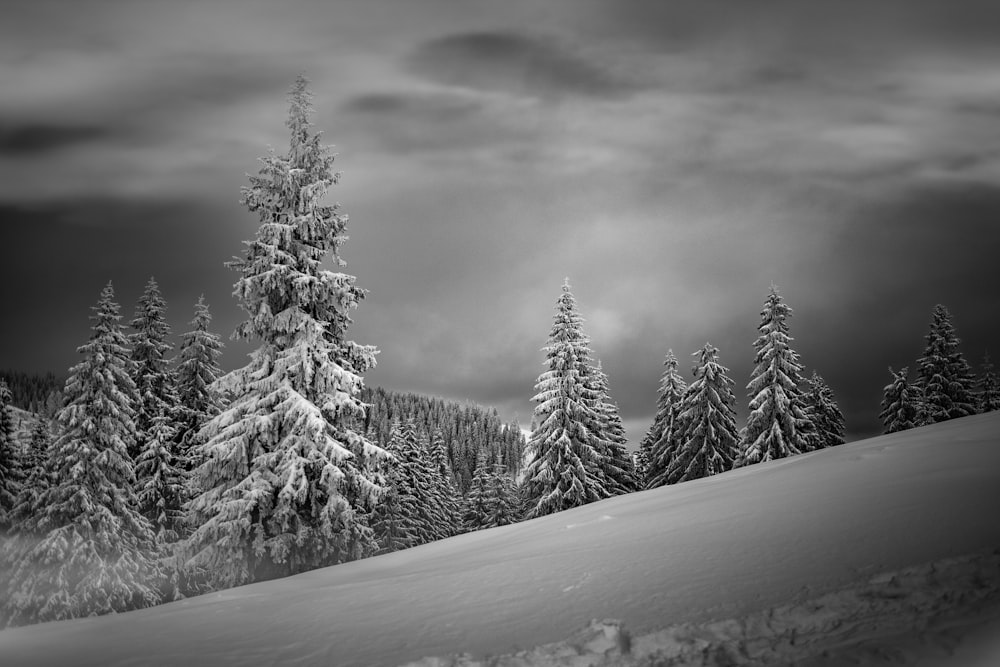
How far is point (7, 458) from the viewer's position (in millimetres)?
28922

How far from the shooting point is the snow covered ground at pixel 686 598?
4.21 metres

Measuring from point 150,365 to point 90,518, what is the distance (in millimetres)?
6480

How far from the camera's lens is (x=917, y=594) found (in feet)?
14.3

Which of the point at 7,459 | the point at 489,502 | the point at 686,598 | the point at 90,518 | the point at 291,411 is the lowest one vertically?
the point at 686,598

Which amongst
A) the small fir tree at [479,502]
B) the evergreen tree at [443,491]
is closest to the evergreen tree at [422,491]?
the evergreen tree at [443,491]

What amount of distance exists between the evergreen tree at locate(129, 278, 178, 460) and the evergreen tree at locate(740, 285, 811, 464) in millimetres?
27673

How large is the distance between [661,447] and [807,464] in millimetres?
26260

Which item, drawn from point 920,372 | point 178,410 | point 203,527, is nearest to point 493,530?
point 203,527

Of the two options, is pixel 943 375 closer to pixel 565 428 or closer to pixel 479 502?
pixel 565 428

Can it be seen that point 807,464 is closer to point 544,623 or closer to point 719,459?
point 544,623

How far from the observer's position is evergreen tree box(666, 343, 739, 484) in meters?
33.1

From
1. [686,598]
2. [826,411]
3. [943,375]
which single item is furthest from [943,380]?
[686,598]

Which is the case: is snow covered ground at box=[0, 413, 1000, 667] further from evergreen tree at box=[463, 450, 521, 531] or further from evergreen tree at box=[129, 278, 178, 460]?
evergreen tree at box=[463, 450, 521, 531]

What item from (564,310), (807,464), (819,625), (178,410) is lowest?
(819,625)
